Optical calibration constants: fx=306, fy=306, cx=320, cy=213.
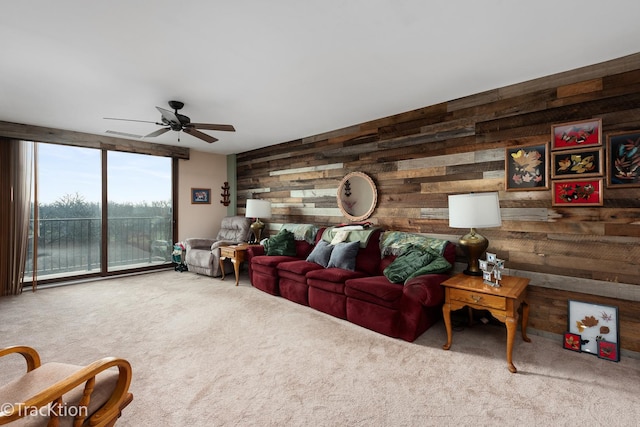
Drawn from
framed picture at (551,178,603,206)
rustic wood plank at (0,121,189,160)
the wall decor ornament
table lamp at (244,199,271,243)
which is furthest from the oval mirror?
rustic wood plank at (0,121,189,160)

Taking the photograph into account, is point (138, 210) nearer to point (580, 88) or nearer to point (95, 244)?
point (95, 244)

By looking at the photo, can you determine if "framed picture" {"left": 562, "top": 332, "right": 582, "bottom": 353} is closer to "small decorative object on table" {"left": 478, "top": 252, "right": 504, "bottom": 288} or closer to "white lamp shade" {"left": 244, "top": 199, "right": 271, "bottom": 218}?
"small decorative object on table" {"left": 478, "top": 252, "right": 504, "bottom": 288}

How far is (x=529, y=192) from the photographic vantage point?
2.98 m

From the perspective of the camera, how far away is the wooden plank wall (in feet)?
8.31

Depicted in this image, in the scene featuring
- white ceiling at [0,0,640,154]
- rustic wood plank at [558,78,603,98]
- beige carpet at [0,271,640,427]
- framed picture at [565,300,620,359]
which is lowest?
beige carpet at [0,271,640,427]

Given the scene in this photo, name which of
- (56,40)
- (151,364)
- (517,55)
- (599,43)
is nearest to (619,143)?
(599,43)

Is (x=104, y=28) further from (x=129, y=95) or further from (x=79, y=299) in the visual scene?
(x=79, y=299)

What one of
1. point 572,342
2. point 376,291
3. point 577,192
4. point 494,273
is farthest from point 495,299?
point 577,192

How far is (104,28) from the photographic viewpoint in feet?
7.06

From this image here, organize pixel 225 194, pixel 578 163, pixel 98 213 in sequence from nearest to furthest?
pixel 578 163 → pixel 98 213 → pixel 225 194

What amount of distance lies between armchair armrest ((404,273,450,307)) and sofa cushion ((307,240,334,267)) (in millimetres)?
1388

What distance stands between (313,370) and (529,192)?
2602 mm

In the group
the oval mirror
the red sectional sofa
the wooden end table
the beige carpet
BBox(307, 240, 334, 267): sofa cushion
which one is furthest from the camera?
the wooden end table

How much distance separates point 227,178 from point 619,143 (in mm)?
6345
